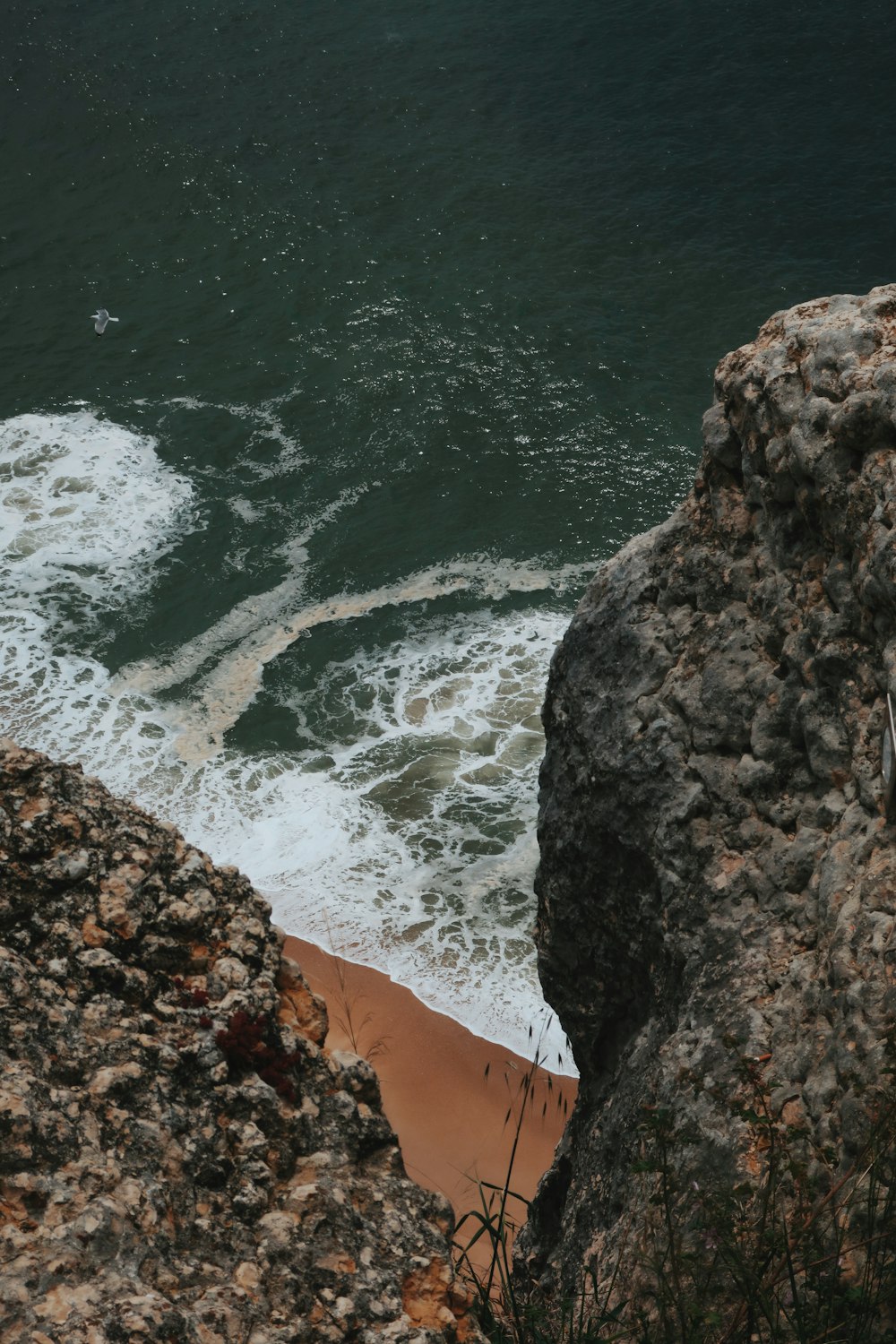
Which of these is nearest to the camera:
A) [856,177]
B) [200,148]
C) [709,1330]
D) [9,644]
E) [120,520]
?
[709,1330]

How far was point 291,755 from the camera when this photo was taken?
1488cm

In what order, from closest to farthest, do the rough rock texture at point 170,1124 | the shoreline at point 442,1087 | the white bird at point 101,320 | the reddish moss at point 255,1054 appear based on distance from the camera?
the rough rock texture at point 170,1124 < the reddish moss at point 255,1054 < the shoreline at point 442,1087 < the white bird at point 101,320

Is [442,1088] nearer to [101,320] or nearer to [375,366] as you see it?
[375,366]

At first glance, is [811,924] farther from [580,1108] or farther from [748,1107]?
[580,1108]

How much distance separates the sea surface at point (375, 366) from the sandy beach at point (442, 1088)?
0.33m

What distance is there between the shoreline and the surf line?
4375 millimetres

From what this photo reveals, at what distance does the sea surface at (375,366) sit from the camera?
14445 millimetres

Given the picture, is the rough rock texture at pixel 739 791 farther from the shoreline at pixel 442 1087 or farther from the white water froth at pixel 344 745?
the white water froth at pixel 344 745

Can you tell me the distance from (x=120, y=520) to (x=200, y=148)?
11795mm

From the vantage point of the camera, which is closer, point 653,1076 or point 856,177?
point 653,1076

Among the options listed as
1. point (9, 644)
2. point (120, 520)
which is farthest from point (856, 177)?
point (9, 644)

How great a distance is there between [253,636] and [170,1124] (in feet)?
43.1

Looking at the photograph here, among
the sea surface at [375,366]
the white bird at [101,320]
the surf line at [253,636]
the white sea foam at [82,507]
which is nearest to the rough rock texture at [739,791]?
the sea surface at [375,366]

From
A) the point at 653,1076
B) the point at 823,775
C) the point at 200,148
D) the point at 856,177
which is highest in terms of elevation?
the point at 200,148
